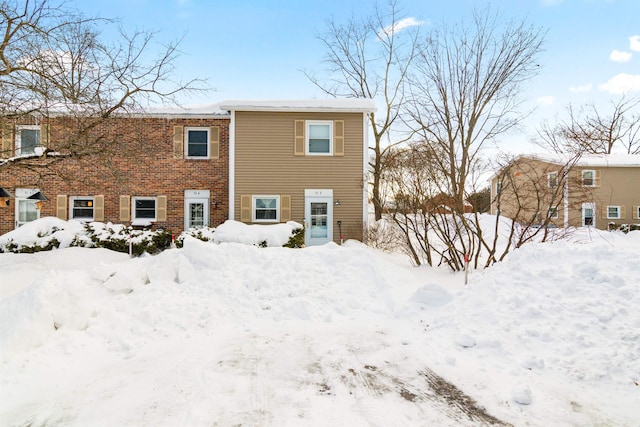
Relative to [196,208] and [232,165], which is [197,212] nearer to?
[196,208]

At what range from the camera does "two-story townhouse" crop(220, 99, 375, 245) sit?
13.6 m

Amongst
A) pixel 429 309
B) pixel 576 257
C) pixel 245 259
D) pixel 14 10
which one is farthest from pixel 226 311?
pixel 14 10

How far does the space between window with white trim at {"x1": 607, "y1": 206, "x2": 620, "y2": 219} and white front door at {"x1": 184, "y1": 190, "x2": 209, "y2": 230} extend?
25.1 m

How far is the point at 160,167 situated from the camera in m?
14.1

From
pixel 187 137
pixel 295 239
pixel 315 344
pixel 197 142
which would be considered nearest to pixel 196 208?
pixel 197 142

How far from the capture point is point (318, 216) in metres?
13.9

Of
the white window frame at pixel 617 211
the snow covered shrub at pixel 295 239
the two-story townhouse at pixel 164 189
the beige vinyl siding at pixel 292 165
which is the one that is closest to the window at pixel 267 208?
the beige vinyl siding at pixel 292 165

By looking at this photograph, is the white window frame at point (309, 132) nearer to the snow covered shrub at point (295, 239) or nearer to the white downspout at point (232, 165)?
the white downspout at point (232, 165)

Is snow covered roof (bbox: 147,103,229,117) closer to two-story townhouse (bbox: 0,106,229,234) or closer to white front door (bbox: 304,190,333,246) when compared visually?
two-story townhouse (bbox: 0,106,229,234)

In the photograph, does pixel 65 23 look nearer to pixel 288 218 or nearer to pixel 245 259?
pixel 245 259

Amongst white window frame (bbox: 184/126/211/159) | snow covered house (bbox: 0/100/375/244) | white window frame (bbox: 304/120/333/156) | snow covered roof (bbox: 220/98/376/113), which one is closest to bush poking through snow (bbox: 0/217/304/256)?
snow covered house (bbox: 0/100/375/244)

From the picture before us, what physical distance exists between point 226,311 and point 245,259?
1.75 metres

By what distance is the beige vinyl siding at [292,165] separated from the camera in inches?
538

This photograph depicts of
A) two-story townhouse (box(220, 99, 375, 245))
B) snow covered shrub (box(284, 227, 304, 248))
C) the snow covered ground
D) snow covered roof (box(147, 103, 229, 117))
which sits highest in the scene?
snow covered roof (box(147, 103, 229, 117))
